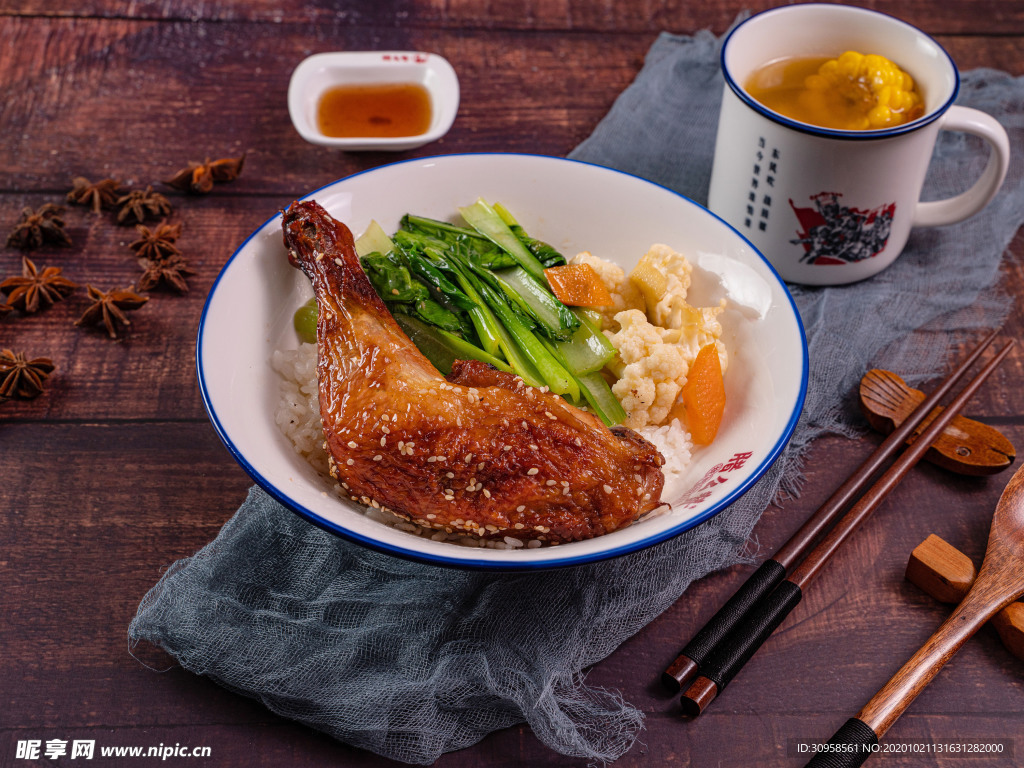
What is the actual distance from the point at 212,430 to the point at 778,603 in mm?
1744

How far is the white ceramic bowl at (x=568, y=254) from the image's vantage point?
1.89 metres

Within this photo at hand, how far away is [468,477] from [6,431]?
1595mm

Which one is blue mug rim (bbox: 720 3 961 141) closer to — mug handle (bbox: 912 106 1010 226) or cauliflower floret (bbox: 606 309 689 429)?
mug handle (bbox: 912 106 1010 226)

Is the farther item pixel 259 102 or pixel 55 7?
pixel 55 7

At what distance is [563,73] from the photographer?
3838 mm

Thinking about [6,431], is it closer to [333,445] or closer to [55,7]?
[333,445]

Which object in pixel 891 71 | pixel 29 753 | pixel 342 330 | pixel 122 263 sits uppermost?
pixel 891 71

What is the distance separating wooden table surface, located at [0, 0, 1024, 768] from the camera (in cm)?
201

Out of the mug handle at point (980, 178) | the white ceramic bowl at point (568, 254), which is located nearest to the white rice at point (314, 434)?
the white ceramic bowl at point (568, 254)

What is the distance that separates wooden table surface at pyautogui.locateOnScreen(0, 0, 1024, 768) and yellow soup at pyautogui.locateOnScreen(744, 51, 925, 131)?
0.90 m

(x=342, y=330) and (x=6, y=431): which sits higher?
(x=342, y=330)

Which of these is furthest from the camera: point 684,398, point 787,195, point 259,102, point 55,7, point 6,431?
point 55,7

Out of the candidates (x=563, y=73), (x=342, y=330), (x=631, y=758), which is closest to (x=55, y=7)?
(x=563, y=73)

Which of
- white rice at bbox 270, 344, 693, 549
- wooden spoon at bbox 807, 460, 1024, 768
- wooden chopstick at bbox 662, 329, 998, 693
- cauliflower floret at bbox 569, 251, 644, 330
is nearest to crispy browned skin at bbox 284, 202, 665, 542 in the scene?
white rice at bbox 270, 344, 693, 549
